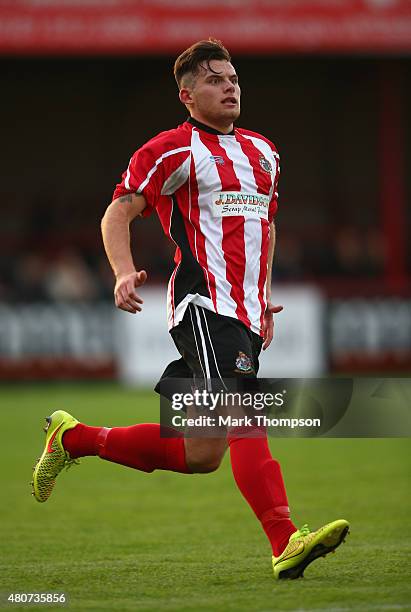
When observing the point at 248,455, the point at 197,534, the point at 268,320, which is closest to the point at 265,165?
the point at 268,320

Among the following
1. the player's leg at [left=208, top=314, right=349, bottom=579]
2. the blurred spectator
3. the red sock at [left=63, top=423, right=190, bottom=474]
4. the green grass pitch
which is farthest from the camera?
the blurred spectator

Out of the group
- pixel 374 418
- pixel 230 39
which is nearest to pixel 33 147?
pixel 230 39

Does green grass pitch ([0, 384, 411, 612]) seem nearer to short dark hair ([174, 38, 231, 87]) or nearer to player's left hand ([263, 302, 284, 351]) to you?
player's left hand ([263, 302, 284, 351])

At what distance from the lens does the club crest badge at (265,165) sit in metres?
5.13

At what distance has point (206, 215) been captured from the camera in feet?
16.3

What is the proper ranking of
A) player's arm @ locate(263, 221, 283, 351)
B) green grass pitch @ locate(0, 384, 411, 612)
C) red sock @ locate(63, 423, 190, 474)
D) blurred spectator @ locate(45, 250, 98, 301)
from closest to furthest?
green grass pitch @ locate(0, 384, 411, 612), red sock @ locate(63, 423, 190, 474), player's arm @ locate(263, 221, 283, 351), blurred spectator @ locate(45, 250, 98, 301)

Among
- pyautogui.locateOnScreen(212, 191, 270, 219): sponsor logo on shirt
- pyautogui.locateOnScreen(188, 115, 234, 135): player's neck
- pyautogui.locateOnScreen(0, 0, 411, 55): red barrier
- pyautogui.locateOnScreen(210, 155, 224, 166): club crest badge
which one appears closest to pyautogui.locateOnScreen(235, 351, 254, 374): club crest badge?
pyautogui.locateOnScreen(212, 191, 270, 219): sponsor logo on shirt

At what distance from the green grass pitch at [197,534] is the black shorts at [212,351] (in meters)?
0.78

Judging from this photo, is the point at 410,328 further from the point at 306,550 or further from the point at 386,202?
the point at 306,550

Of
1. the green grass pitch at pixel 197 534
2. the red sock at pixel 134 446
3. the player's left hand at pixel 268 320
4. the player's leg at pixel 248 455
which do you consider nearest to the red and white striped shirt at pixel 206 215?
the player's leg at pixel 248 455

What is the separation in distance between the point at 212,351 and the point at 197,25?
441 inches

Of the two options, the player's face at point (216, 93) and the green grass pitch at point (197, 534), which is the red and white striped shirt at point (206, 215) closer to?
the player's face at point (216, 93)

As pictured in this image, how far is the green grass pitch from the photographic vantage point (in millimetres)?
4469

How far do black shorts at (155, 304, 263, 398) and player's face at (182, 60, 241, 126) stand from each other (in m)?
0.81
